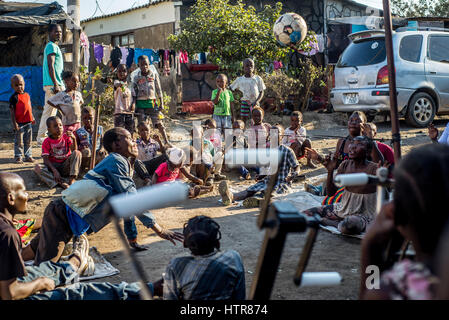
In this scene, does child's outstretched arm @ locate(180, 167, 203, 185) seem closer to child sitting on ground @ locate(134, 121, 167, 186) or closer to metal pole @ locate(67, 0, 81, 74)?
child sitting on ground @ locate(134, 121, 167, 186)

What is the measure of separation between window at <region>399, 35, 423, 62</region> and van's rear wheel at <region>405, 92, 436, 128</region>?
0.78 m

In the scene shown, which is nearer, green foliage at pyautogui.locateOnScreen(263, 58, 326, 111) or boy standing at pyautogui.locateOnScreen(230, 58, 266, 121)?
boy standing at pyautogui.locateOnScreen(230, 58, 266, 121)

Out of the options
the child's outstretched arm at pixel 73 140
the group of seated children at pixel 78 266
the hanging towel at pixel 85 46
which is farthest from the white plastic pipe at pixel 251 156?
the hanging towel at pixel 85 46

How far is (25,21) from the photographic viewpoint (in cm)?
1010

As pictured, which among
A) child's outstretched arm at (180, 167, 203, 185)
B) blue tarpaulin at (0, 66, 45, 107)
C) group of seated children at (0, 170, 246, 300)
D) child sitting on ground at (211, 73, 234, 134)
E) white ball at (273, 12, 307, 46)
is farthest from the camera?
white ball at (273, 12, 307, 46)

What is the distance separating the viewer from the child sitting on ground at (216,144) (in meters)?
7.96

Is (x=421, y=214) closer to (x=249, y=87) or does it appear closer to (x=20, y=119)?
(x=20, y=119)

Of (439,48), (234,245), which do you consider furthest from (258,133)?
(439,48)

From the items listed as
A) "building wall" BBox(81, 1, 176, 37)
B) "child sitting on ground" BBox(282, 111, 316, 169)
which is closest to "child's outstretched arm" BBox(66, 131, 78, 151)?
"child sitting on ground" BBox(282, 111, 316, 169)

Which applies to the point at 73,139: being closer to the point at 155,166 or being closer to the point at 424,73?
the point at 155,166

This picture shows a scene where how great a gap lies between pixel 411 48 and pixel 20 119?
307 inches

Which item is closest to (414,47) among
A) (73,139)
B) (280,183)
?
(280,183)

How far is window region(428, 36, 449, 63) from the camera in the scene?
1056cm
